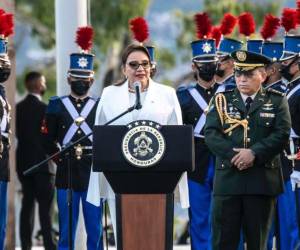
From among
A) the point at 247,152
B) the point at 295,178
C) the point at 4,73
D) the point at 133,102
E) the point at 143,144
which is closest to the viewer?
the point at 143,144

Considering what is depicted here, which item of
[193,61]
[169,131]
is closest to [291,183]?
[193,61]

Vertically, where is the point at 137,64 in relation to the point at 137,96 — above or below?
above

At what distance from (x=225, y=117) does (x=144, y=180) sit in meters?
0.97

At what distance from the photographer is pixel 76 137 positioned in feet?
45.1

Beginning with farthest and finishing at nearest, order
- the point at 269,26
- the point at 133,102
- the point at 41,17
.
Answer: the point at 41,17 < the point at 269,26 < the point at 133,102

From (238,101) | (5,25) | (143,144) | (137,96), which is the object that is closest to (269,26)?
(5,25)

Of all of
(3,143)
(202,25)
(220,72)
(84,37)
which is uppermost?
(202,25)

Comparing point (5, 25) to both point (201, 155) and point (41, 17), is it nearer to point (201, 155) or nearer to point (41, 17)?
point (201, 155)

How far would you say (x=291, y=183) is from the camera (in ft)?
43.4

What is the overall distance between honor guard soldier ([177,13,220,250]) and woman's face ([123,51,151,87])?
7.92 feet

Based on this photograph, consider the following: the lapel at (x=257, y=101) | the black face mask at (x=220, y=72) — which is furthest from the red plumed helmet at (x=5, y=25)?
the lapel at (x=257, y=101)

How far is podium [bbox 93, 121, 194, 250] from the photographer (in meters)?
10.8

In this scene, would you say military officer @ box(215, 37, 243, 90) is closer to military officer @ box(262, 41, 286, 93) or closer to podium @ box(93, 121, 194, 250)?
military officer @ box(262, 41, 286, 93)

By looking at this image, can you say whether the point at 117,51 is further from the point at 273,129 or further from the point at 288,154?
the point at 273,129
